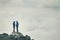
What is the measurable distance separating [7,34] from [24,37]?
22.4ft

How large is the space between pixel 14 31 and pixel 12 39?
3141 mm

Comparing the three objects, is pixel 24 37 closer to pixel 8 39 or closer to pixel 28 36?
pixel 28 36

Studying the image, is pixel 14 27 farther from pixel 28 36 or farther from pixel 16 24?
pixel 28 36

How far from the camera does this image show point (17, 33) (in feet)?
228

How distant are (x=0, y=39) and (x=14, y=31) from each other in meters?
6.63

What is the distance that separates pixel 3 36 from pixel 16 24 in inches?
285

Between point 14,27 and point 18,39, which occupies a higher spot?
point 14,27

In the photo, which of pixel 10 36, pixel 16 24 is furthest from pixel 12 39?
pixel 16 24

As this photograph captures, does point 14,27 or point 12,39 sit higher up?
point 14,27

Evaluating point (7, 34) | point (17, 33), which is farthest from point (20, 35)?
point (7, 34)

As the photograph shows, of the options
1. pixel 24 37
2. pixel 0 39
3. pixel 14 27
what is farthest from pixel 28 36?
pixel 0 39

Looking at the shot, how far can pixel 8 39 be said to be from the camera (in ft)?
230

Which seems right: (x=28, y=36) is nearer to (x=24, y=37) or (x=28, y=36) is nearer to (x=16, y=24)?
(x=24, y=37)

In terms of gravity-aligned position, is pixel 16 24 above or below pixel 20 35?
above
